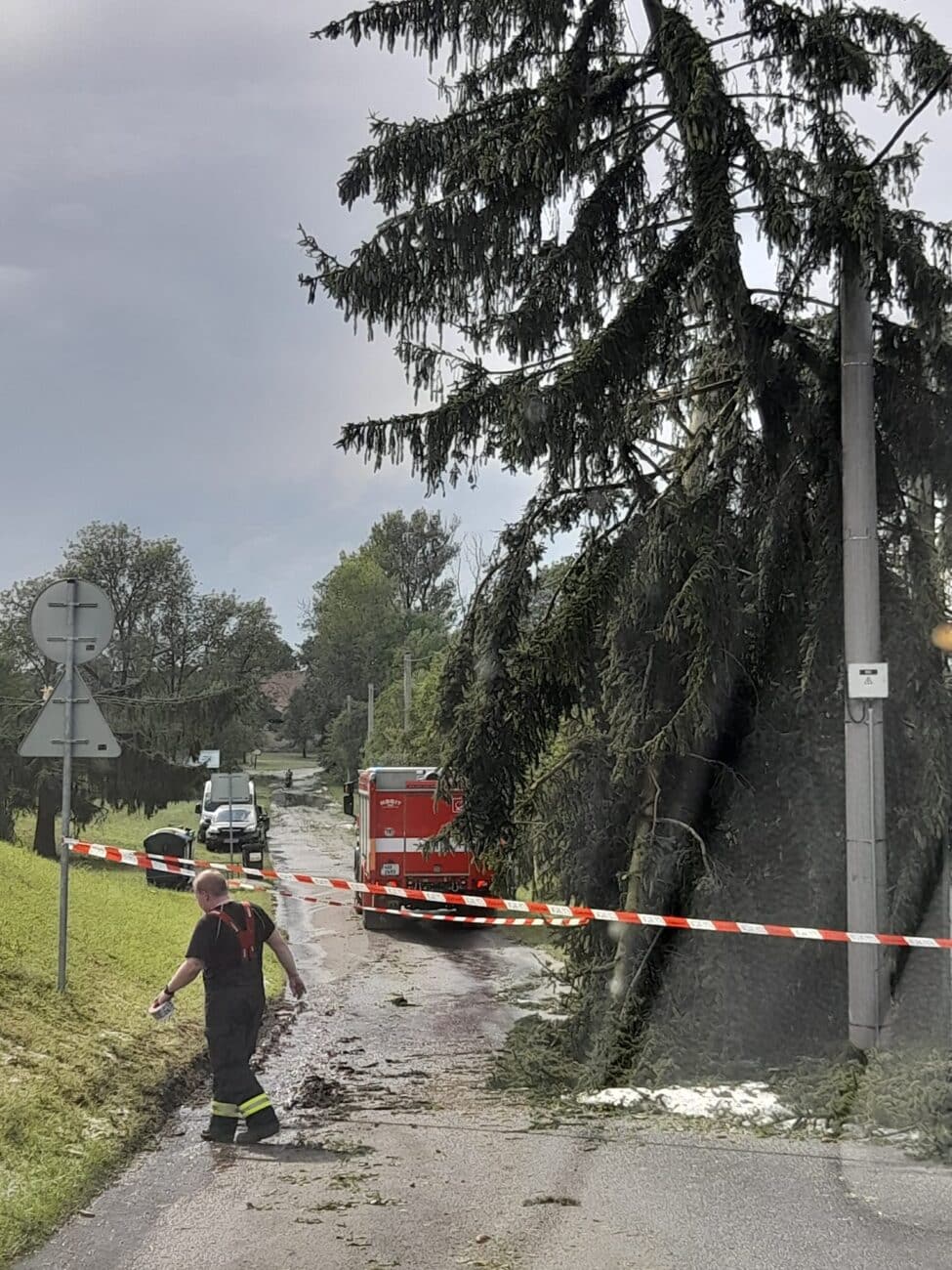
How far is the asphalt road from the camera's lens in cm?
530

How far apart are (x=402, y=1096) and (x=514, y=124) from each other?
6629mm

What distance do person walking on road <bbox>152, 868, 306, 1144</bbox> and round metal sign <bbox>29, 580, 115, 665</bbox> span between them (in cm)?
321

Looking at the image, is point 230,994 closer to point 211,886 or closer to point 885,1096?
point 211,886

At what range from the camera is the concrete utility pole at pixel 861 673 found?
859cm

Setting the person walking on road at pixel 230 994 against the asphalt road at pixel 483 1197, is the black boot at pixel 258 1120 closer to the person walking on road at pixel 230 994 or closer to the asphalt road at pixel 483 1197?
the person walking on road at pixel 230 994

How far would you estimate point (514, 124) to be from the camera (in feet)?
31.4

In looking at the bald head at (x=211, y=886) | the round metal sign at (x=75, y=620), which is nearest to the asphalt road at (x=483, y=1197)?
the bald head at (x=211, y=886)

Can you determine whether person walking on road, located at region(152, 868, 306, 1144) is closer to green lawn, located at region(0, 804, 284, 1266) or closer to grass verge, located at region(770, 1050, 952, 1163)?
green lawn, located at region(0, 804, 284, 1266)

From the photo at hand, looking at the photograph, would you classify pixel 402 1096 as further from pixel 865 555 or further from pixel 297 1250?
pixel 865 555

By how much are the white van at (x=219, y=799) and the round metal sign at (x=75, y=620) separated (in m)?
19.9

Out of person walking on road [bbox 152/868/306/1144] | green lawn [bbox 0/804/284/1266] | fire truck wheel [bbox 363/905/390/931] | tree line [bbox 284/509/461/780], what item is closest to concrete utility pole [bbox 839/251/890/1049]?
person walking on road [bbox 152/868/306/1144]

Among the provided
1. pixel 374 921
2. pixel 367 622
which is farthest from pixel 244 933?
pixel 367 622

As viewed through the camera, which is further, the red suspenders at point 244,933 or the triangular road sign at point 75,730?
the triangular road sign at point 75,730

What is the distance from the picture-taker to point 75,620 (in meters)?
10.6
